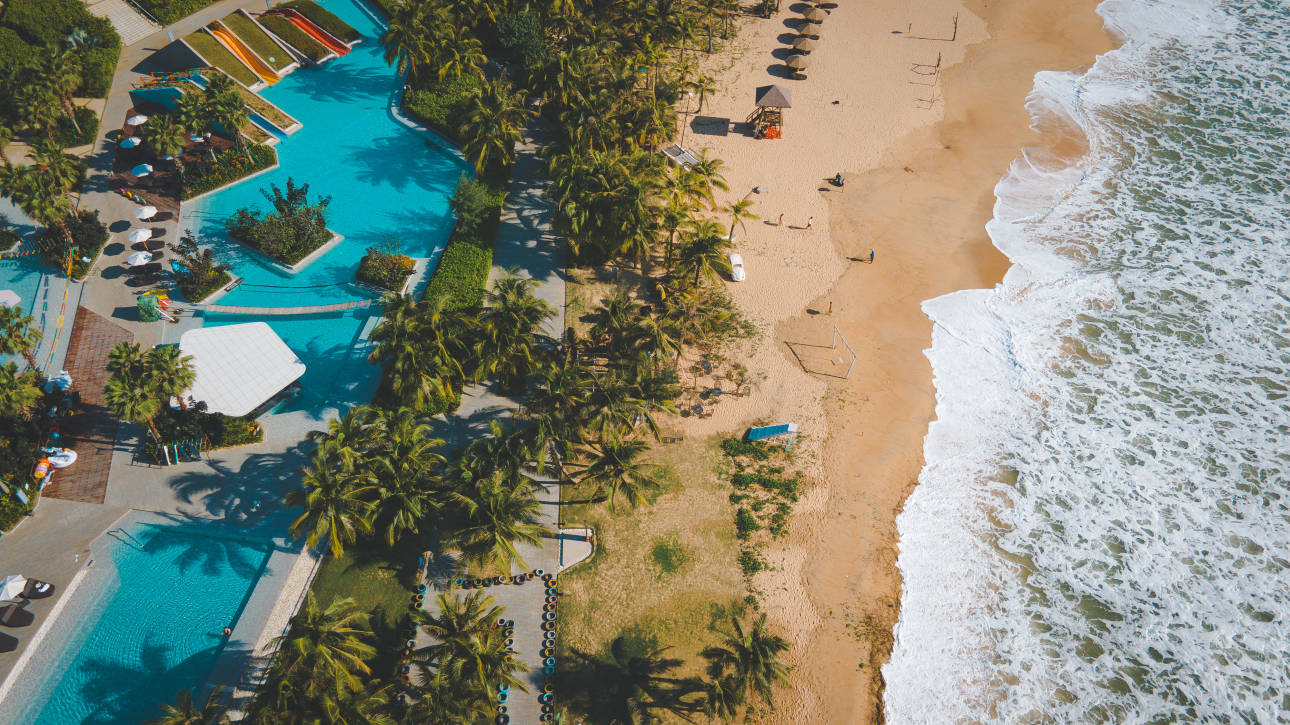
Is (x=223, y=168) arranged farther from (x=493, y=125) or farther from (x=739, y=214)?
(x=739, y=214)

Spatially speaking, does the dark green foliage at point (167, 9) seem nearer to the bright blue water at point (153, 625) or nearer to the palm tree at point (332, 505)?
the bright blue water at point (153, 625)

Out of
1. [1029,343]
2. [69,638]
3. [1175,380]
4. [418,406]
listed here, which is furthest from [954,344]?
[69,638]

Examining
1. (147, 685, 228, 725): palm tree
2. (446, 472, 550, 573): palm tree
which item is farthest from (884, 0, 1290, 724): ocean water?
(147, 685, 228, 725): palm tree

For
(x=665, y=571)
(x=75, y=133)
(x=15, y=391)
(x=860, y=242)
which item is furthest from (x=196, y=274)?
(x=860, y=242)

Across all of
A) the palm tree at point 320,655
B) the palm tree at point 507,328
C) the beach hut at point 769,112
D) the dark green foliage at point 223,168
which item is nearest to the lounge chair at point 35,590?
the palm tree at point 320,655

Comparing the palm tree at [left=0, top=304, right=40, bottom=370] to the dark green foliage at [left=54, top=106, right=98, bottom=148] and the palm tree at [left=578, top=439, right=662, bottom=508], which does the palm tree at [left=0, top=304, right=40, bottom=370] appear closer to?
the dark green foliage at [left=54, top=106, right=98, bottom=148]

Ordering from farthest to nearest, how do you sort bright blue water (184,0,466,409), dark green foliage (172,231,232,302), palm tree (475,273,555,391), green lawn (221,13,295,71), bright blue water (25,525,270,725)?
green lawn (221,13,295,71) < dark green foliage (172,231,232,302) < bright blue water (184,0,466,409) < palm tree (475,273,555,391) < bright blue water (25,525,270,725)
